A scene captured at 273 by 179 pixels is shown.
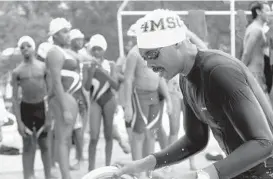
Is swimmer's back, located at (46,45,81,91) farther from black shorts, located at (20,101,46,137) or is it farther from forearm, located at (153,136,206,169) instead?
forearm, located at (153,136,206,169)

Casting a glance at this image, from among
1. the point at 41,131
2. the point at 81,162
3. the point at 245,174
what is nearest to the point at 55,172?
the point at 81,162

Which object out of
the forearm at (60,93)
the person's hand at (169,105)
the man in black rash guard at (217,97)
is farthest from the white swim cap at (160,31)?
the person's hand at (169,105)

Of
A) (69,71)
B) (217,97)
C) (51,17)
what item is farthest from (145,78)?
(51,17)

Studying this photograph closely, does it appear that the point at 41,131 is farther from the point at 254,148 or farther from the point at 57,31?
the point at 254,148

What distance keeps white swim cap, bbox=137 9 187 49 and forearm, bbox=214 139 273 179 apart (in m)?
0.52

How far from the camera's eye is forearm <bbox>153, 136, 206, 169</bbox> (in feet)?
9.45

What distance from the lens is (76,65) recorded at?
24.5 ft

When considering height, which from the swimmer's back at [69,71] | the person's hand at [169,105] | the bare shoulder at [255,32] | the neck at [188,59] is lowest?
the person's hand at [169,105]

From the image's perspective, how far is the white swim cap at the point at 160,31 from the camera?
2.51m

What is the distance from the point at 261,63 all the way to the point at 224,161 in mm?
5406

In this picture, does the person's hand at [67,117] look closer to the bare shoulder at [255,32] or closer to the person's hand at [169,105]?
the person's hand at [169,105]

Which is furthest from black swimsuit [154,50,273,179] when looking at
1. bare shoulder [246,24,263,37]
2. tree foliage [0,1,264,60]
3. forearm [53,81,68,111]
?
tree foliage [0,1,264,60]

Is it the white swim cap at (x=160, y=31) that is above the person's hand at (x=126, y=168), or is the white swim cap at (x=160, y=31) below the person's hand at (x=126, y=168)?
above

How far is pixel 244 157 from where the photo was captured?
90.4 inches
